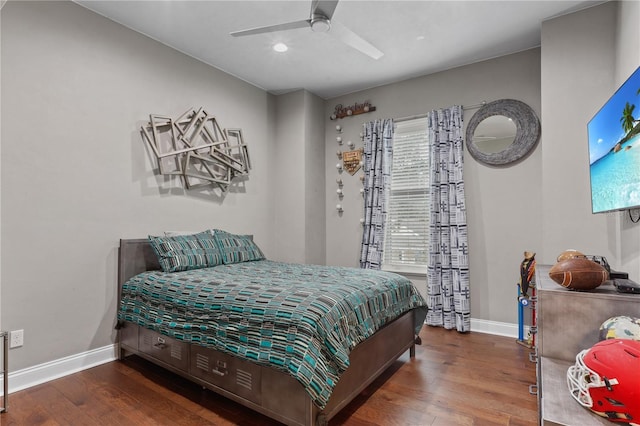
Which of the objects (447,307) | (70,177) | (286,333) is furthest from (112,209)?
(447,307)

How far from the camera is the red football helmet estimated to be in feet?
3.28

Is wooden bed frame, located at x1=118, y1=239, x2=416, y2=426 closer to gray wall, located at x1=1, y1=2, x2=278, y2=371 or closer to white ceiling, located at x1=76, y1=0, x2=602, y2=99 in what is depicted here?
gray wall, located at x1=1, y1=2, x2=278, y2=371

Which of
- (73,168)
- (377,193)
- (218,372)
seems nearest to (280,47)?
(377,193)

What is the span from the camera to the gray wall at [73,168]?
7.73 feet

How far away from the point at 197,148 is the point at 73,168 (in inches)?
42.8

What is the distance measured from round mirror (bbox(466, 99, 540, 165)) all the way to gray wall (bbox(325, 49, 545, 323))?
77 millimetres

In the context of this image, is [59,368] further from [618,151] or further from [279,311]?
[618,151]

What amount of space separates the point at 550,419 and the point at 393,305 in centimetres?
141

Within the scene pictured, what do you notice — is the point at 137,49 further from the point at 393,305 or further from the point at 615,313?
the point at 615,313

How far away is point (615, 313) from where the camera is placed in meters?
1.40

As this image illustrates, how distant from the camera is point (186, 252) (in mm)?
2895

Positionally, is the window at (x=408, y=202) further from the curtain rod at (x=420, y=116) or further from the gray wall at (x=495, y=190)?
the gray wall at (x=495, y=190)

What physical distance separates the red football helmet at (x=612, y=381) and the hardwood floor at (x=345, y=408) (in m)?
1.01

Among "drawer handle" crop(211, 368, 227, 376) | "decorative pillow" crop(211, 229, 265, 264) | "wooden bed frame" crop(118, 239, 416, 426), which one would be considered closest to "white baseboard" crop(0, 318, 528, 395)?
"wooden bed frame" crop(118, 239, 416, 426)
